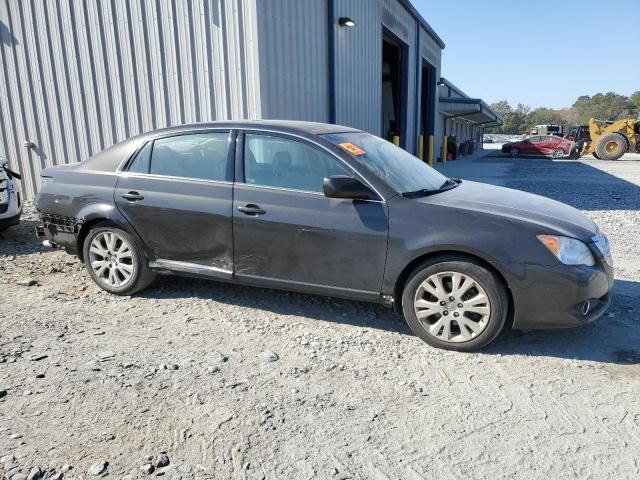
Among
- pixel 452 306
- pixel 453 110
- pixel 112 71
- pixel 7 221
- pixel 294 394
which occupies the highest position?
pixel 453 110

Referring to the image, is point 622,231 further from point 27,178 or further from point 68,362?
point 27,178

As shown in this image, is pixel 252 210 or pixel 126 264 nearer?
pixel 252 210

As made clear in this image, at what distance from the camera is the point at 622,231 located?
773 centimetres

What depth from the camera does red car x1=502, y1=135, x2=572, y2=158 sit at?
3125cm

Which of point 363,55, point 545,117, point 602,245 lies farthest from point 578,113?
point 602,245

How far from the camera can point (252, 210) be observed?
13.4ft

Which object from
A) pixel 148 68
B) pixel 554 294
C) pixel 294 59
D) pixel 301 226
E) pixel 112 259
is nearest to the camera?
pixel 554 294

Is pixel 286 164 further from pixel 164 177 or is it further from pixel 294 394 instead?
pixel 294 394

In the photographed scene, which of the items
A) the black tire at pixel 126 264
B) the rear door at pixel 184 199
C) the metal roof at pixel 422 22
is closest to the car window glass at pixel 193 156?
the rear door at pixel 184 199

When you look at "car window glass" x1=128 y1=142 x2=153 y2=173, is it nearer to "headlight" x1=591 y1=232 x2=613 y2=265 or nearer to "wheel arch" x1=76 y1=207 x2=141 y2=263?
"wheel arch" x1=76 y1=207 x2=141 y2=263

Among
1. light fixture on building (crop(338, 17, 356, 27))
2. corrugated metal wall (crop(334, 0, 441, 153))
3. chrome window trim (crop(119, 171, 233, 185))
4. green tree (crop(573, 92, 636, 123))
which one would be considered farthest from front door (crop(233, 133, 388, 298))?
green tree (crop(573, 92, 636, 123))

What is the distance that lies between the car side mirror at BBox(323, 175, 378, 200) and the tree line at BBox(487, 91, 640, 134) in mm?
92507

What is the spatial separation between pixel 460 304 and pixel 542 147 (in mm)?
32981

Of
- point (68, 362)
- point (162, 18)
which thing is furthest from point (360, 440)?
point (162, 18)
